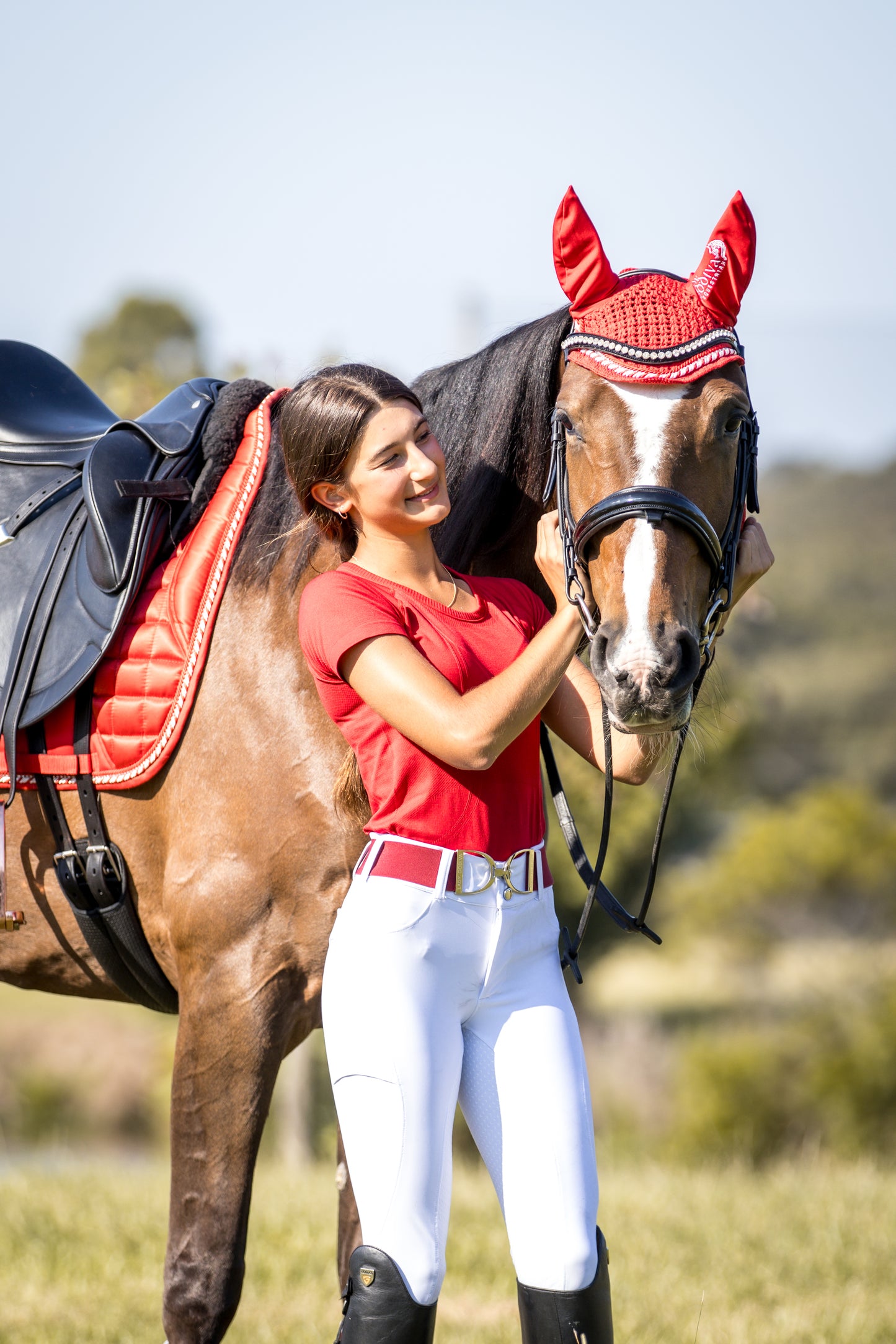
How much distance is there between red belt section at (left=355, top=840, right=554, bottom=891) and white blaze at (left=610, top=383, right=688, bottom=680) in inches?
15.7

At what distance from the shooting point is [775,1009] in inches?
668

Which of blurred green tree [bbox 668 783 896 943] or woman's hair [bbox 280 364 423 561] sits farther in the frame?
blurred green tree [bbox 668 783 896 943]

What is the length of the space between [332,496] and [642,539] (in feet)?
1.81

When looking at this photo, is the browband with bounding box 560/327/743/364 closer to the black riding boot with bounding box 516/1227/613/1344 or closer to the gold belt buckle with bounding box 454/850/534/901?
the gold belt buckle with bounding box 454/850/534/901

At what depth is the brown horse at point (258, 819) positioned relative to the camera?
2.22 m

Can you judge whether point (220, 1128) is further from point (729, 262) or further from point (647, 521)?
point (729, 262)

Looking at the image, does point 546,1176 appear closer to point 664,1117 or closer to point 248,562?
point 248,562

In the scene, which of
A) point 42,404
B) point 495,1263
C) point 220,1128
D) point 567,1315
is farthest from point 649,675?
point 495,1263

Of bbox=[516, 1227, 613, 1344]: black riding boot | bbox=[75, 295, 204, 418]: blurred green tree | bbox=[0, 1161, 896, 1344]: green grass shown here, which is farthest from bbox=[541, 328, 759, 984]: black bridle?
bbox=[75, 295, 204, 418]: blurred green tree

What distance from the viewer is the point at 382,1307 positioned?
5.72 feet


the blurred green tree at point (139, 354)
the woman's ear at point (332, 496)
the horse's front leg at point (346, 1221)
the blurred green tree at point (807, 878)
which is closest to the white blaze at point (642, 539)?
the woman's ear at point (332, 496)

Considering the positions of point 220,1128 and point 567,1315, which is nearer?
point 567,1315

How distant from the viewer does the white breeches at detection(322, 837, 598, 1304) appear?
5.73ft

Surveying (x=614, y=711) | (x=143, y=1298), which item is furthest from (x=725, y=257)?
(x=143, y=1298)
